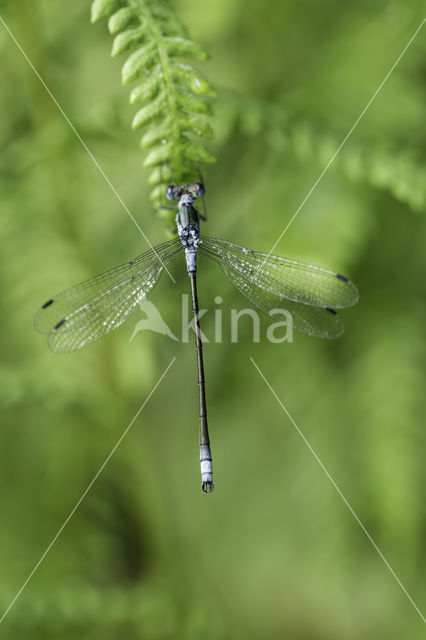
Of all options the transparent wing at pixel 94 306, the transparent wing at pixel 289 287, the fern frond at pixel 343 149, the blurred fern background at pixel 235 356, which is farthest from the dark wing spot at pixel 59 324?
the fern frond at pixel 343 149

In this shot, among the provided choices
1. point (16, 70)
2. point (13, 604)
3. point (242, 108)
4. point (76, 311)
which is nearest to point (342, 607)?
point (13, 604)

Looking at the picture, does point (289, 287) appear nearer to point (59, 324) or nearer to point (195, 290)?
point (195, 290)

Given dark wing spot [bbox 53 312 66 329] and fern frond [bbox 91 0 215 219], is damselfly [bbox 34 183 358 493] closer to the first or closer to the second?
dark wing spot [bbox 53 312 66 329]

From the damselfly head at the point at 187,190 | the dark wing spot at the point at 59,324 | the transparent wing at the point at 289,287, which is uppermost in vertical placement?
the damselfly head at the point at 187,190

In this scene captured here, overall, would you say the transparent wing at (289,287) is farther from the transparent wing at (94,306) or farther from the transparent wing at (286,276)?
the transparent wing at (94,306)

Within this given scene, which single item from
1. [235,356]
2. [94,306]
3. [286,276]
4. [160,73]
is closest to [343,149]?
[286,276]

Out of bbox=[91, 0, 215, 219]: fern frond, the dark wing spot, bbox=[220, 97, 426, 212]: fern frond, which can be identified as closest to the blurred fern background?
bbox=[220, 97, 426, 212]: fern frond

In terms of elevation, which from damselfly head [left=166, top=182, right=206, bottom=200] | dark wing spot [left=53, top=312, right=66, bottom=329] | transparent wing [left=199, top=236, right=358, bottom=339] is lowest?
transparent wing [left=199, top=236, right=358, bottom=339]
